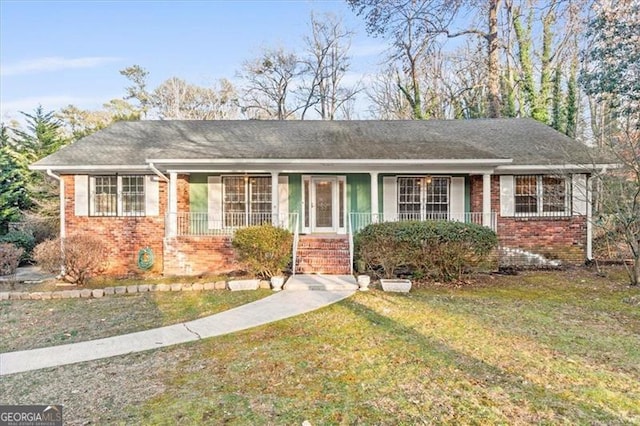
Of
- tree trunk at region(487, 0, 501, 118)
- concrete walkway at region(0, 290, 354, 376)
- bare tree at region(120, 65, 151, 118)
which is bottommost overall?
concrete walkway at region(0, 290, 354, 376)

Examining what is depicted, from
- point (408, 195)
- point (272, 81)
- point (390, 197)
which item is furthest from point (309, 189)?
point (272, 81)

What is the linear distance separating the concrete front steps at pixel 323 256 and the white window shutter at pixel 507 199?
16.7 ft

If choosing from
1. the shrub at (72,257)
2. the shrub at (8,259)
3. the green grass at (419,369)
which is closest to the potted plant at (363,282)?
the green grass at (419,369)

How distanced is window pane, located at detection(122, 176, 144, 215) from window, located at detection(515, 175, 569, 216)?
38.8 ft

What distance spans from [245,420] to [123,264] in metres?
9.71

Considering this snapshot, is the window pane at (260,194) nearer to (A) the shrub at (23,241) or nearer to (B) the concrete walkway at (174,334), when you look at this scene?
(B) the concrete walkway at (174,334)

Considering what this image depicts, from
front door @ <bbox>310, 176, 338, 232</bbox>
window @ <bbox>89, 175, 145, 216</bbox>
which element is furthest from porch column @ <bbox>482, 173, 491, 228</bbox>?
window @ <bbox>89, 175, 145, 216</bbox>

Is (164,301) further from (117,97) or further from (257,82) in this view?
(117,97)

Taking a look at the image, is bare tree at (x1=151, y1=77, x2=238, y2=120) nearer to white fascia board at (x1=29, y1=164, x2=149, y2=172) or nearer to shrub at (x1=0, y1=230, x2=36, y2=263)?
shrub at (x1=0, y1=230, x2=36, y2=263)

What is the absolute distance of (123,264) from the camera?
11.1 meters

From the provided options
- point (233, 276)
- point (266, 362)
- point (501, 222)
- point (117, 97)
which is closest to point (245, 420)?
point (266, 362)

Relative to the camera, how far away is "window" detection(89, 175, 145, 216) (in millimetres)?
11242

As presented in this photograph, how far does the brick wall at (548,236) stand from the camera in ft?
36.8

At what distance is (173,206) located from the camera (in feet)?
35.2
